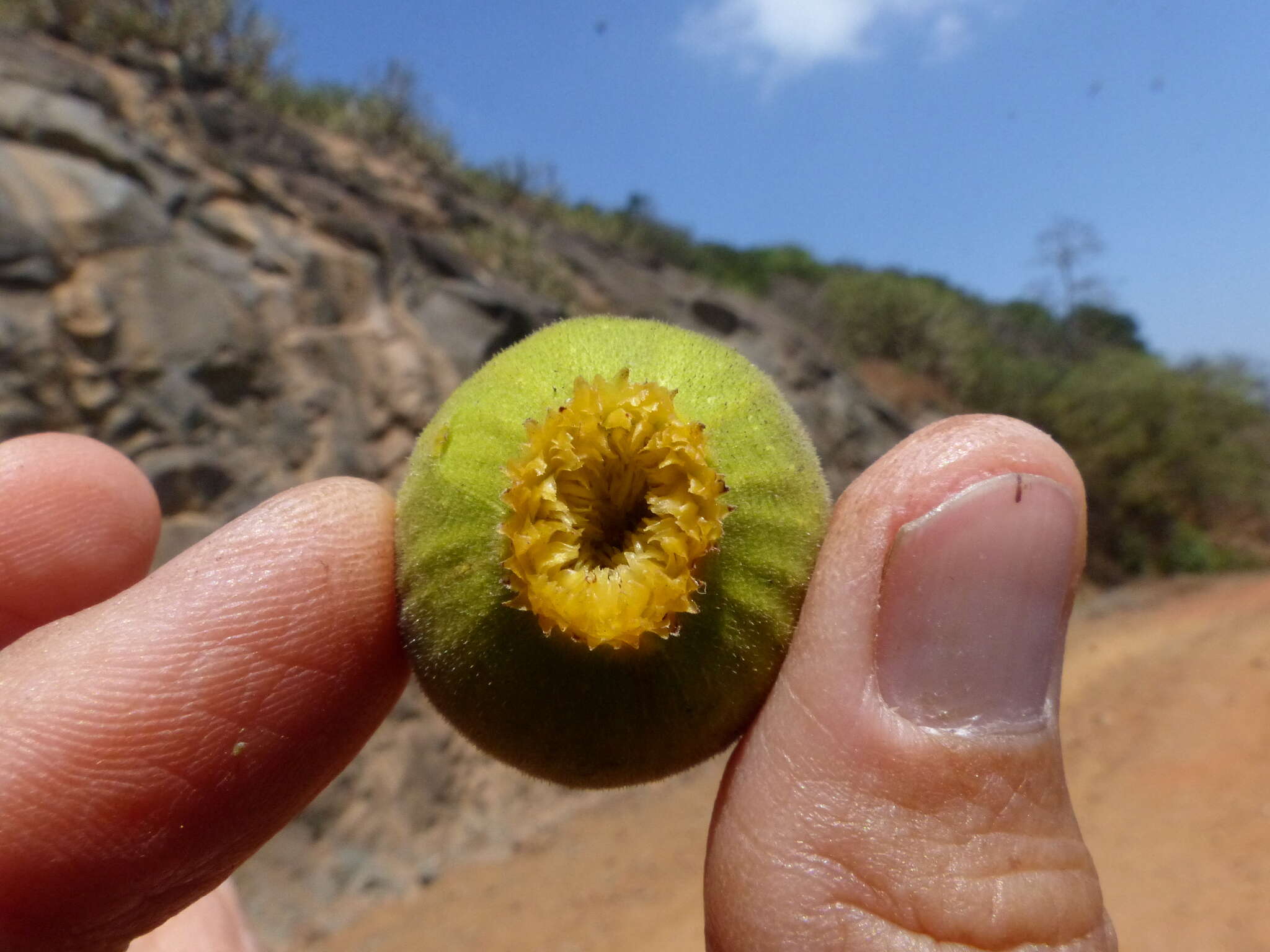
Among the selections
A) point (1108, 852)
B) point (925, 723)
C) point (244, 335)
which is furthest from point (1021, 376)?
point (925, 723)

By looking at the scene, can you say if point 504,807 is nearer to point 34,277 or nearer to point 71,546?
point 34,277

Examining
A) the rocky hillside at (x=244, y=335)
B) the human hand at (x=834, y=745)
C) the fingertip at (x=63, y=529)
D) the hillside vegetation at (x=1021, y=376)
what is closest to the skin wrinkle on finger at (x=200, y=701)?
the human hand at (x=834, y=745)

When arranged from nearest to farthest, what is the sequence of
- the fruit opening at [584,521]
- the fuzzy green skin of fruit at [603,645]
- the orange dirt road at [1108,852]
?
1. the fruit opening at [584,521]
2. the fuzzy green skin of fruit at [603,645]
3. the orange dirt road at [1108,852]

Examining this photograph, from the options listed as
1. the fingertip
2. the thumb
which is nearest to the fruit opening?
the thumb

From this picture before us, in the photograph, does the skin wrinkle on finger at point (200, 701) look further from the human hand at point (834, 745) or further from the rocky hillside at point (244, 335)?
the rocky hillside at point (244, 335)

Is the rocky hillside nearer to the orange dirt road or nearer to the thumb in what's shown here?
the orange dirt road

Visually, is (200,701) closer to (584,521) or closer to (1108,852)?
(584,521)
